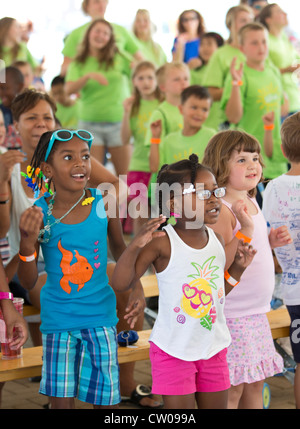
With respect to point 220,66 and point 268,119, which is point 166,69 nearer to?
point 220,66

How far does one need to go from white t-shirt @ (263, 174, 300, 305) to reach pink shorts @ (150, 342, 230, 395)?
76 cm

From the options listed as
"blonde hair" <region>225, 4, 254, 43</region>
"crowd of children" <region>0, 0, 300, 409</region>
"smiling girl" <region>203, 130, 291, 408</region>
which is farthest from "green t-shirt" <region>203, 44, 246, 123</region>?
"smiling girl" <region>203, 130, 291, 408</region>

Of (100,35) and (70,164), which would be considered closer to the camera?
(70,164)

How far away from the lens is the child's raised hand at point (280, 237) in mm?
3359

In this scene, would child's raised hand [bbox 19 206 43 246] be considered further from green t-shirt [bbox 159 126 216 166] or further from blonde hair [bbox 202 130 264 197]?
green t-shirt [bbox 159 126 216 166]

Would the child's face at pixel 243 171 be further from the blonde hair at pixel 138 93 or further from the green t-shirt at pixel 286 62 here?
the green t-shirt at pixel 286 62

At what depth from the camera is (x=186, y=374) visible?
2869 mm

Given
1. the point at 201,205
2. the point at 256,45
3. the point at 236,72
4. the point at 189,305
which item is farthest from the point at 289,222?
the point at 256,45

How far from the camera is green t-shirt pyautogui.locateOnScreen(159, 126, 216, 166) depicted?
5.12m

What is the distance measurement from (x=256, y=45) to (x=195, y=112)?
3.91ft

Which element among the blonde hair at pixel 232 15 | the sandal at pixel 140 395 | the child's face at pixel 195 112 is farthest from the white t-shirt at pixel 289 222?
the blonde hair at pixel 232 15

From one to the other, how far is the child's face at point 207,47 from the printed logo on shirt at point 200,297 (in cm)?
494
